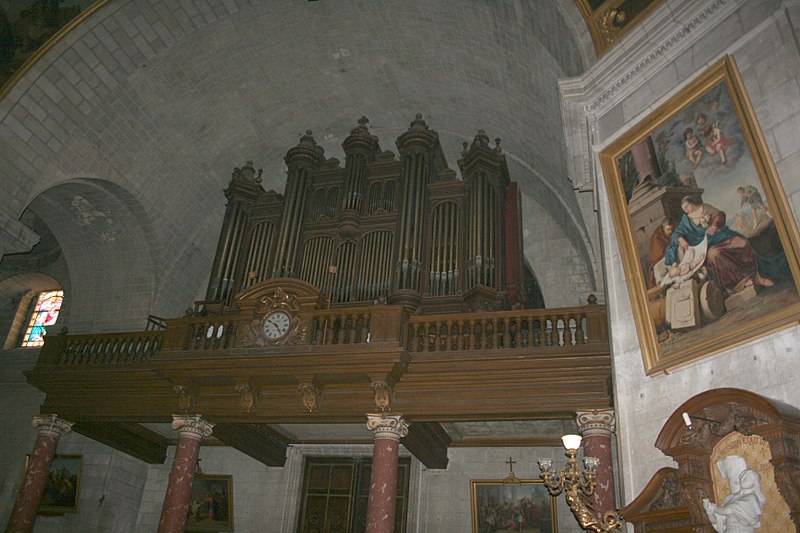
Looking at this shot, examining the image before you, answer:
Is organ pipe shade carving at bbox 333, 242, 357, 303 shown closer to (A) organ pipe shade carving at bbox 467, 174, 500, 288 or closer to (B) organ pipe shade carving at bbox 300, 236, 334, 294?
(B) organ pipe shade carving at bbox 300, 236, 334, 294

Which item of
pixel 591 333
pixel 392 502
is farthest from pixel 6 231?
pixel 591 333

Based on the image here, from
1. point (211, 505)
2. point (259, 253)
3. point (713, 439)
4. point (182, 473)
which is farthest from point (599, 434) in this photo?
point (211, 505)

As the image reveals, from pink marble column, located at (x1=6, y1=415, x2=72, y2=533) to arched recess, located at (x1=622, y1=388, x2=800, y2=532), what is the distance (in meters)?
9.05

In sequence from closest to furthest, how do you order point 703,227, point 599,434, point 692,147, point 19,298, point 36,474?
1. point 703,227
2. point 692,147
3. point 599,434
4. point 36,474
5. point 19,298

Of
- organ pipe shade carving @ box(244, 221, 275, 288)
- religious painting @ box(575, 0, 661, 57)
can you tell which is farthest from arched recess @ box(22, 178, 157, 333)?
religious painting @ box(575, 0, 661, 57)

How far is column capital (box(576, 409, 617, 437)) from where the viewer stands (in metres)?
8.84

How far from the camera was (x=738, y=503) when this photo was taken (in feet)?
17.2

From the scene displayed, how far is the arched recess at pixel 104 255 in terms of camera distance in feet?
46.5

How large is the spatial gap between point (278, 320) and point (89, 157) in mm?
5707

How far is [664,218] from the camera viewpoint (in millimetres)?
6793

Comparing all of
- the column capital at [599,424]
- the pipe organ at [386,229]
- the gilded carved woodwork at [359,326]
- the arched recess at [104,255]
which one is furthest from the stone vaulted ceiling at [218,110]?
the column capital at [599,424]

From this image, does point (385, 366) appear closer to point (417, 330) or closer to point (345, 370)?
point (345, 370)

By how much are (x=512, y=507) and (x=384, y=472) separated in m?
3.20

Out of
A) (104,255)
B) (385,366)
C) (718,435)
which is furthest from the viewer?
(104,255)
